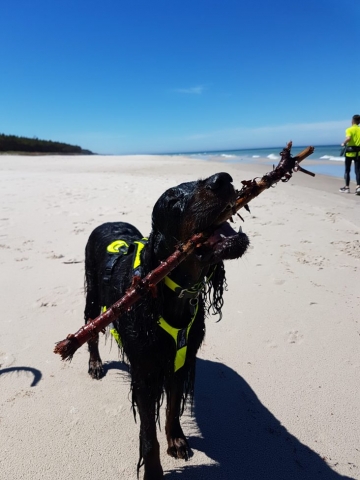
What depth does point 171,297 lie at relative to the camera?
6.55ft

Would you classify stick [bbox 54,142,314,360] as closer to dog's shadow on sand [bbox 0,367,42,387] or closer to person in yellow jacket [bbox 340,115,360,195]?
dog's shadow on sand [bbox 0,367,42,387]

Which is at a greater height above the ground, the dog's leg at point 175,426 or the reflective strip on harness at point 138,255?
the reflective strip on harness at point 138,255

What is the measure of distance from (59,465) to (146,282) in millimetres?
1477

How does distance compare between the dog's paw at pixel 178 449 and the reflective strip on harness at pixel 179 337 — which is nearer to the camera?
the reflective strip on harness at pixel 179 337

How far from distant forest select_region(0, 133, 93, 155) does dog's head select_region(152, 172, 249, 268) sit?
35824mm

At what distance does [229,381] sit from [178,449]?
0.75 meters

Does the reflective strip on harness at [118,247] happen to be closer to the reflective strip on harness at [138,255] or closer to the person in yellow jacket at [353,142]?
the reflective strip on harness at [138,255]

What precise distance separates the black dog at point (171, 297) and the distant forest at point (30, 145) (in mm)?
35676

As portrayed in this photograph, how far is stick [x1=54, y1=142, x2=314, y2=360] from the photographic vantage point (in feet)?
4.75

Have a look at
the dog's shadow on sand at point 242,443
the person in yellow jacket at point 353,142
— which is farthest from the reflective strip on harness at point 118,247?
the person in yellow jacket at point 353,142

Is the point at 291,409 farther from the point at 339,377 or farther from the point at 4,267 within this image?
the point at 4,267

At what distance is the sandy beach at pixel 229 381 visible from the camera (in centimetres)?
222

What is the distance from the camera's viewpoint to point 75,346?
1.45 metres

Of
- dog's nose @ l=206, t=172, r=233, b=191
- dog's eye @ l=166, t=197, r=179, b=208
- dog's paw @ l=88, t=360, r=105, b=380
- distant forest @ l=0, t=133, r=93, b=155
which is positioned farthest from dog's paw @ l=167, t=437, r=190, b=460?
distant forest @ l=0, t=133, r=93, b=155
